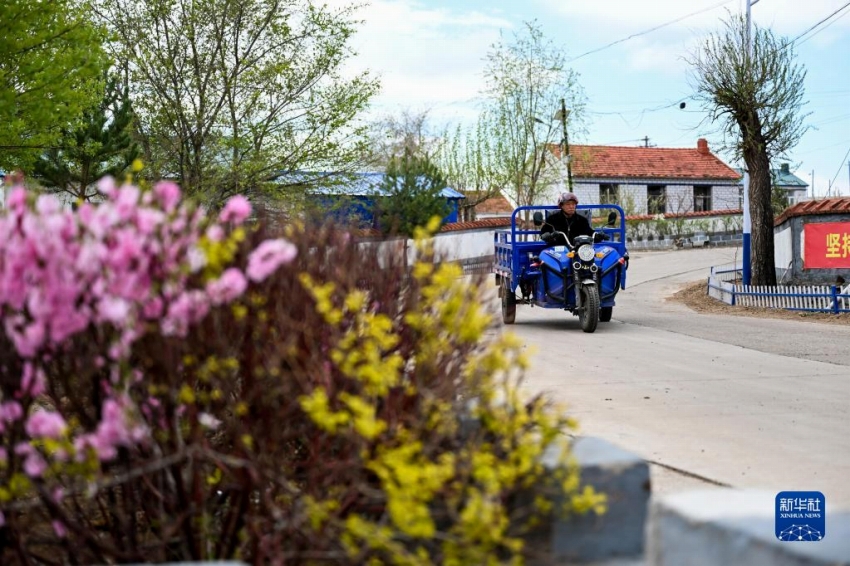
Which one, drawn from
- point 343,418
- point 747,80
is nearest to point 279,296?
point 343,418

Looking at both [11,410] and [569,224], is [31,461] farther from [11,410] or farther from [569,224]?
[569,224]

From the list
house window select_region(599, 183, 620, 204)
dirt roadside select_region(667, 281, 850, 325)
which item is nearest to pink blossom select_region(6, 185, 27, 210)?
dirt roadside select_region(667, 281, 850, 325)

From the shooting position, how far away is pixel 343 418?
2.77 m

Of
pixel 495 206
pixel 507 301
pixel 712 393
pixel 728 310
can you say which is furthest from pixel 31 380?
pixel 495 206

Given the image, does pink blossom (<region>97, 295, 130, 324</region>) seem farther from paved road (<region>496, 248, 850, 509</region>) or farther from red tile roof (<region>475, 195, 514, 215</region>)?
red tile roof (<region>475, 195, 514, 215</region>)

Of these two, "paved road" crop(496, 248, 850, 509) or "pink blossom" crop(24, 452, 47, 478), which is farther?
"paved road" crop(496, 248, 850, 509)

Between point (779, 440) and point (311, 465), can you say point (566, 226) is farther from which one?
point (311, 465)

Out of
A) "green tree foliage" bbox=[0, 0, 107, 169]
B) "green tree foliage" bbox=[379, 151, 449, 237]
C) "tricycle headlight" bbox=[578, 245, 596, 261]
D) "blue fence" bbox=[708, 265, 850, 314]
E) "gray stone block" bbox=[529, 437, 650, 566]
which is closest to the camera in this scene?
"gray stone block" bbox=[529, 437, 650, 566]

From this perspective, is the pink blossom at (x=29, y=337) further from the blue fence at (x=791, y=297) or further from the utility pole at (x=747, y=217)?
the utility pole at (x=747, y=217)

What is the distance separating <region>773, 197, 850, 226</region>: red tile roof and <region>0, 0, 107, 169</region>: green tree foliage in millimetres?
15097

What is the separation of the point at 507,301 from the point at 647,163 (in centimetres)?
4917

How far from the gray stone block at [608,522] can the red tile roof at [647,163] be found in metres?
56.3

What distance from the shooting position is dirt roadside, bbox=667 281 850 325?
1905cm

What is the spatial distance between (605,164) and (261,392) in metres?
59.9
